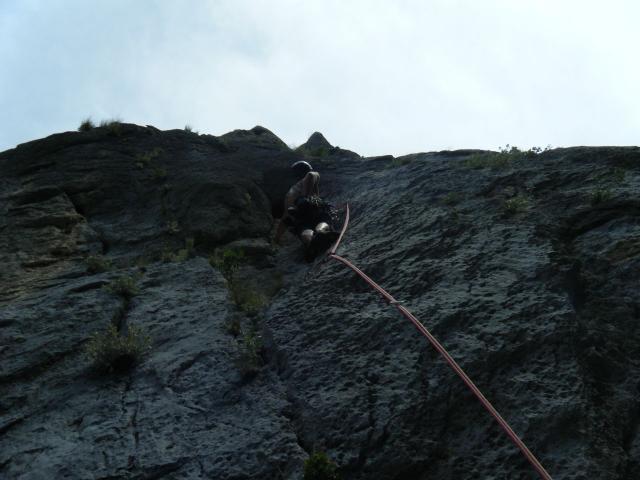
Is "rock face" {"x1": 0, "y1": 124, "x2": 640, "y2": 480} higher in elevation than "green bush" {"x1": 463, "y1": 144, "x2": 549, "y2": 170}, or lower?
lower

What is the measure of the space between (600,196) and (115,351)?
5750 mm

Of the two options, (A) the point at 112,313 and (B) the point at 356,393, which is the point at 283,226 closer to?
(A) the point at 112,313

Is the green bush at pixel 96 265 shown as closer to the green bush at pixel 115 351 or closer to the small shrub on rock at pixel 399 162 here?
the green bush at pixel 115 351

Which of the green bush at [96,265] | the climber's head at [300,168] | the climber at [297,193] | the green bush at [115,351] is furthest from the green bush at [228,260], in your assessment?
the climber's head at [300,168]

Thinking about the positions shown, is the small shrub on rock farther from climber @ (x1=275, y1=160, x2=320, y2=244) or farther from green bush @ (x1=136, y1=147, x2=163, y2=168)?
green bush @ (x1=136, y1=147, x2=163, y2=168)

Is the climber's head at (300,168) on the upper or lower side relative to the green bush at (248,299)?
upper

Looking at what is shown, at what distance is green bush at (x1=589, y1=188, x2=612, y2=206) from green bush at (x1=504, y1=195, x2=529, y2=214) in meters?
0.76

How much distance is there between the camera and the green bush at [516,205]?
25.3ft

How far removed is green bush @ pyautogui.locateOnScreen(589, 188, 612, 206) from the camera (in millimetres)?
7164

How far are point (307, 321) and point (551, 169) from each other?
4.01m

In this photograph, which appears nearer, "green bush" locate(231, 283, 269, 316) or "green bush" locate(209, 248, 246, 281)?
"green bush" locate(231, 283, 269, 316)

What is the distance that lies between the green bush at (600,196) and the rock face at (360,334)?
3 cm

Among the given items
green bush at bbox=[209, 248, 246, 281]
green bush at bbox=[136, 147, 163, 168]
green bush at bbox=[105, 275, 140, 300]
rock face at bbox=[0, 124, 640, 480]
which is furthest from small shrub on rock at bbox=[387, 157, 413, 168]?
green bush at bbox=[105, 275, 140, 300]

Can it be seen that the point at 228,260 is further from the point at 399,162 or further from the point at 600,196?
the point at 600,196
